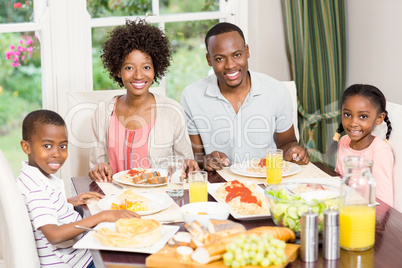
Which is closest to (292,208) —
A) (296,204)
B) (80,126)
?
(296,204)

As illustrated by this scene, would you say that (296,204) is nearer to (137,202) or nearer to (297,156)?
(137,202)

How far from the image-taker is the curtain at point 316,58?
3.55 meters

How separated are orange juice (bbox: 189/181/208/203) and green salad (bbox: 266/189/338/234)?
326 mm

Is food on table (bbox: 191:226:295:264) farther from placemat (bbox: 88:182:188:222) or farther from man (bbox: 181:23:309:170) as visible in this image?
man (bbox: 181:23:309:170)

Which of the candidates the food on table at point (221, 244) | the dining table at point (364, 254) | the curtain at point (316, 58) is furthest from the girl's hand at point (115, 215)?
the curtain at point (316, 58)

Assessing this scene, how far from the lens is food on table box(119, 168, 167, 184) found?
2.10m

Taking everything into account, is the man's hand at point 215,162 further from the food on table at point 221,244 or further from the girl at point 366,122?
the food on table at point 221,244

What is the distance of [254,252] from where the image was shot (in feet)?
4.29

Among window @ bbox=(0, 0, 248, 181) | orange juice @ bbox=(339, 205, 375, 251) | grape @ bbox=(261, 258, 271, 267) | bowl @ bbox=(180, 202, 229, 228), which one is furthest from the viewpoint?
window @ bbox=(0, 0, 248, 181)

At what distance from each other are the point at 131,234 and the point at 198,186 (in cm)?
41

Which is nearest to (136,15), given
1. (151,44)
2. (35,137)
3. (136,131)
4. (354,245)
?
(151,44)

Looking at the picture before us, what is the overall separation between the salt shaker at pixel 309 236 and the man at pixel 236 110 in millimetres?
1308

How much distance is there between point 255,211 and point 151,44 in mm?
1141

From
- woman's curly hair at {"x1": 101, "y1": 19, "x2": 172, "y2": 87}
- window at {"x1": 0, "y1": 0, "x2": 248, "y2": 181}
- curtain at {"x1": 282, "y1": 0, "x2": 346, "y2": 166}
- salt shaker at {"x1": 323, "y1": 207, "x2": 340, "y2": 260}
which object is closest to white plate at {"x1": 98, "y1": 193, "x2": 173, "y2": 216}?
salt shaker at {"x1": 323, "y1": 207, "x2": 340, "y2": 260}
